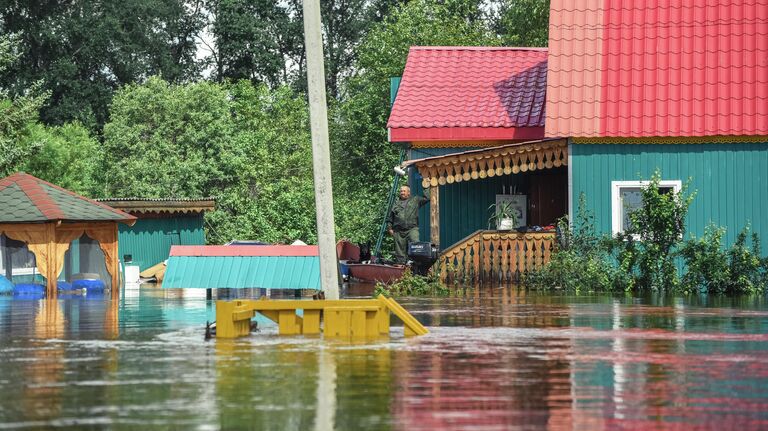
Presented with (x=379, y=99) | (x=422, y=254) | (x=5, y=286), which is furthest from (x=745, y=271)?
(x=379, y=99)

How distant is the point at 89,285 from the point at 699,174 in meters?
13.0

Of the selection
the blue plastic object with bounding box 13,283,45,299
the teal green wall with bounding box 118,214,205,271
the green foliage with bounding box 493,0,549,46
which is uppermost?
the green foliage with bounding box 493,0,549,46

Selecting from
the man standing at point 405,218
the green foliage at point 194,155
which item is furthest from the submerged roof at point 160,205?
the man standing at point 405,218

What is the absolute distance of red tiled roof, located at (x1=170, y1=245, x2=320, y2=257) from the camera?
27.5 meters

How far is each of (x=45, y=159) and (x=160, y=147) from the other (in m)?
5.20

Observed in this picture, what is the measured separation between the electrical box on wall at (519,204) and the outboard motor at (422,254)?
5303 mm

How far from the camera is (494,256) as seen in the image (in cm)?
3039

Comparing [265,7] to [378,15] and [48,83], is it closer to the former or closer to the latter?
[378,15]

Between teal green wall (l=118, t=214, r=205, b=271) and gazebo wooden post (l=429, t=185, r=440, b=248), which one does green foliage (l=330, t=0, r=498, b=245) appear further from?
gazebo wooden post (l=429, t=185, r=440, b=248)

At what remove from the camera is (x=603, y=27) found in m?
32.0

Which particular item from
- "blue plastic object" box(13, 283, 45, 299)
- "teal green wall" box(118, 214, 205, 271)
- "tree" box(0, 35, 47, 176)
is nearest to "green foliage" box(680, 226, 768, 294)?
"blue plastic object" box(13, 283, 45, 299)

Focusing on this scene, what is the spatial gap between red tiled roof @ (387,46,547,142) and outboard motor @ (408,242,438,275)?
16.0 feet

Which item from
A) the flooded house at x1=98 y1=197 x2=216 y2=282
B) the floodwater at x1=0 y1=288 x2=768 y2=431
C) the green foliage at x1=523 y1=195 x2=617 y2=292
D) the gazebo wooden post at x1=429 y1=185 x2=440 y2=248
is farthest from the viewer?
the flooded house at x1=98 y1=197 x2=216 y2=282

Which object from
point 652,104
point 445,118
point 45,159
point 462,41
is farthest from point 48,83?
point 652,104
